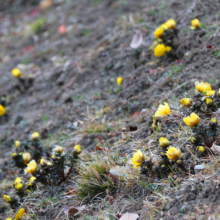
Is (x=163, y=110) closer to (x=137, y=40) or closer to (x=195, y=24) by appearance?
(x=195, y=24)

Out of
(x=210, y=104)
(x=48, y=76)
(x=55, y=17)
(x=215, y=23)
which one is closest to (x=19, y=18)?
(x=55, y=17)

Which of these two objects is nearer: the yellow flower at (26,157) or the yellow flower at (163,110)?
the yellow flower at (163,110)

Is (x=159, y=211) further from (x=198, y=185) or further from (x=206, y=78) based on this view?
(x=206, y=78)

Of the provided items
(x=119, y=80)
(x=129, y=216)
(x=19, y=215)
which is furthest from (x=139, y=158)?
(x=119, y=80)

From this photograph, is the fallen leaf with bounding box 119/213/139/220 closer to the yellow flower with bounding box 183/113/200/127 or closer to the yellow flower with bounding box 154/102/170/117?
the yellow flower with bounding box 183/113/200/127

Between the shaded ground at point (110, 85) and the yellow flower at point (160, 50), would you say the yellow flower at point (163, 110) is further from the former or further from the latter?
the yellow flower at point (160, 50)

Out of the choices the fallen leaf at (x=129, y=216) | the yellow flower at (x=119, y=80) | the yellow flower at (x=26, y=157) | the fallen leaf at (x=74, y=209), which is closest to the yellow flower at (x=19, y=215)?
the fallen leaf at (x=74, y=209)
